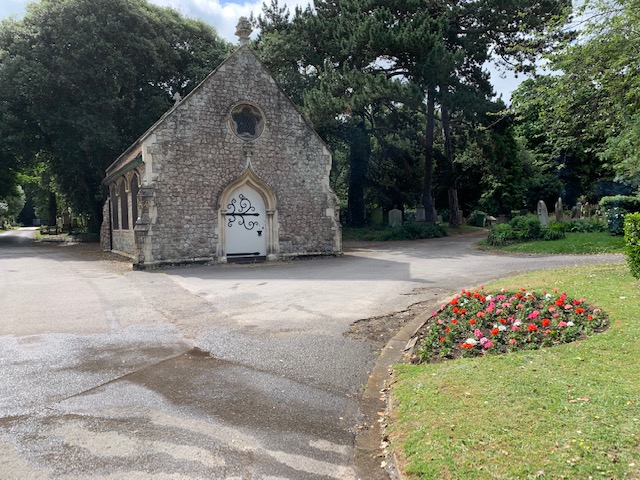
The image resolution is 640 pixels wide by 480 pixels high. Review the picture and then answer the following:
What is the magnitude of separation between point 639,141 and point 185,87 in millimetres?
28042

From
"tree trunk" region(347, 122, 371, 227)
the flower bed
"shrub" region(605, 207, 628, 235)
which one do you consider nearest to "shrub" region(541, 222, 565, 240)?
"shrub" region(605, 207, 628, 235)

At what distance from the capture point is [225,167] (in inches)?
650

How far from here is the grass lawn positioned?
285 cm

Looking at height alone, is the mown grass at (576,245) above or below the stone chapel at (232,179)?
below

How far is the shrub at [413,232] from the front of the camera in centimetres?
2770

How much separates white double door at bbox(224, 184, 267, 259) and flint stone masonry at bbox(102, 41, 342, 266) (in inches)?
11.9

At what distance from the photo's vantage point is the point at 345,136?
30.7 metres

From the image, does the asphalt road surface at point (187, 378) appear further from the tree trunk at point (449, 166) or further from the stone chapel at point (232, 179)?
the tree trunk at point (449, 166)

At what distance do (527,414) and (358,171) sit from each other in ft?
97.4

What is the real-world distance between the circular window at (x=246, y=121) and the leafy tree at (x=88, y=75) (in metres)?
13.6

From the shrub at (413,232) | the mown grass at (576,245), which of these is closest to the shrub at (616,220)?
the mown grass at (576,245)

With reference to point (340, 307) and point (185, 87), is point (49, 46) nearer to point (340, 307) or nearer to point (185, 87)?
point (185, 87)

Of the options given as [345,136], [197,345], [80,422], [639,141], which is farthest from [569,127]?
[345,136]

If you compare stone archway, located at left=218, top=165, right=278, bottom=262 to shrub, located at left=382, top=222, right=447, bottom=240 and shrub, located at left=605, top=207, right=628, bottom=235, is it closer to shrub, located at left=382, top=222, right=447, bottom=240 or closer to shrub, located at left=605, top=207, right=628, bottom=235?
shrub, located at left=382, top=222, right=447, bottom=240
